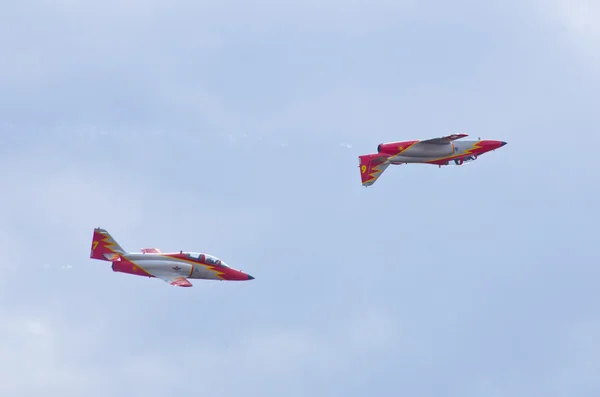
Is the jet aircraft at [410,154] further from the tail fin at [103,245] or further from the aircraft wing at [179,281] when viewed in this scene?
the tail fin at [103,245]

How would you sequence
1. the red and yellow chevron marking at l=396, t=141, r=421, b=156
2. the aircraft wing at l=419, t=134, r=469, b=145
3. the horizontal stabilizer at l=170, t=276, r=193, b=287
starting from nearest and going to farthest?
the horizontal stabilizer at l=170, t=276, r=193, b=287 → the aircraft wing at l=419, t=134, r=469, b=145 → the red and yellow chevron marking at l=396, t=141, r=421, b=156

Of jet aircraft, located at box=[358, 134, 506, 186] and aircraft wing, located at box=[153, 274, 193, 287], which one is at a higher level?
jet aircraft, located at box=[358, 134, 506, 186]

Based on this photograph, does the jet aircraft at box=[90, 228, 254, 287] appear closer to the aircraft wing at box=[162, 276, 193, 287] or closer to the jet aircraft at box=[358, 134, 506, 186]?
the aircraft wing at box=[162, 276, 193, 287]

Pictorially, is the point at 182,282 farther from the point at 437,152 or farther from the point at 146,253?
the point at 437,152

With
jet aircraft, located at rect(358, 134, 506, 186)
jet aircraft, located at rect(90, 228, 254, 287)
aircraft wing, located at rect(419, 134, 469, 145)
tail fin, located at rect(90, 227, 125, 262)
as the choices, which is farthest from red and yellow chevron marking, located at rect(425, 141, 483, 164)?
tail fin, located at rect(90, 227, 125, 262)

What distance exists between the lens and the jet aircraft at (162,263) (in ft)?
530

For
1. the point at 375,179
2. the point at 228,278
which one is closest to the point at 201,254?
the point at 228,278

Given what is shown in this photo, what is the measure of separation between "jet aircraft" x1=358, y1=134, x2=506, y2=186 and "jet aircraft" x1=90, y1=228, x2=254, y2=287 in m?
19.2

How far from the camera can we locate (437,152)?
556 feet

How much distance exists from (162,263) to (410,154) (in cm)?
3127

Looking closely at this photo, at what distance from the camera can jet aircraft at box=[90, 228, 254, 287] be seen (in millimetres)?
161625

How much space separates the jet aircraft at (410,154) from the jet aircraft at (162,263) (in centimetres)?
1916

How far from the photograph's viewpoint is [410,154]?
169 m

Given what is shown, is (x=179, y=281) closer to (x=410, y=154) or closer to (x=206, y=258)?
(x=206, y=258)
